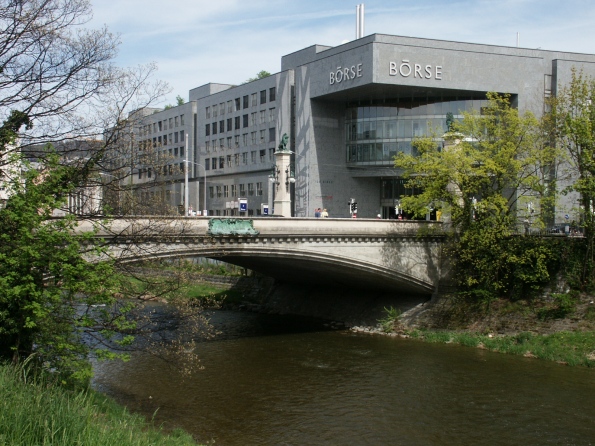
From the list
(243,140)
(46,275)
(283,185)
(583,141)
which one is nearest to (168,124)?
(243,140)

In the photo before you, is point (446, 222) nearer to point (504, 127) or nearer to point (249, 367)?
point (504, 127)

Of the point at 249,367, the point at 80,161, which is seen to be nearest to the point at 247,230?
the point at 249,367

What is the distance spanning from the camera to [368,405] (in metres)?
23.0

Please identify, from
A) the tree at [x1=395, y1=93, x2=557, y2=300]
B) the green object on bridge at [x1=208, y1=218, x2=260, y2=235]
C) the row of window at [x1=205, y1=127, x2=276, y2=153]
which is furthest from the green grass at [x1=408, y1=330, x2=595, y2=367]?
the row of window at [x1=205, y1=127, x2=276, y2=153]

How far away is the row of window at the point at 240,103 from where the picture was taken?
238ft

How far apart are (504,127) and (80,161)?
2530 centimetres

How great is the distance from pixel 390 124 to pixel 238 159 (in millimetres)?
22669

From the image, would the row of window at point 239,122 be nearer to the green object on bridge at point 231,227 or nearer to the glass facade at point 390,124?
the glass facade at point 390,124

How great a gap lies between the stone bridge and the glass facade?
23.2m

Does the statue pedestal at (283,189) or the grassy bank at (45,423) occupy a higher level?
the statue pedestal at (283,189)

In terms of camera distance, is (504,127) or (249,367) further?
(504,127)

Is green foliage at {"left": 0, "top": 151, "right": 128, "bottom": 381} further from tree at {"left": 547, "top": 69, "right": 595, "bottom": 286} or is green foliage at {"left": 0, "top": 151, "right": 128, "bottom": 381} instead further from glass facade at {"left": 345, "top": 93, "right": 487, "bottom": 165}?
glass facade at {"left": 345, "top": 93, "right": 487, "bottom": 165}

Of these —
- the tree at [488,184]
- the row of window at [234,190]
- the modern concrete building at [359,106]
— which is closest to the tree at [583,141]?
the tree at [488,184]

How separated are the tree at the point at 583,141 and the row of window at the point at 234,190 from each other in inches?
1731
